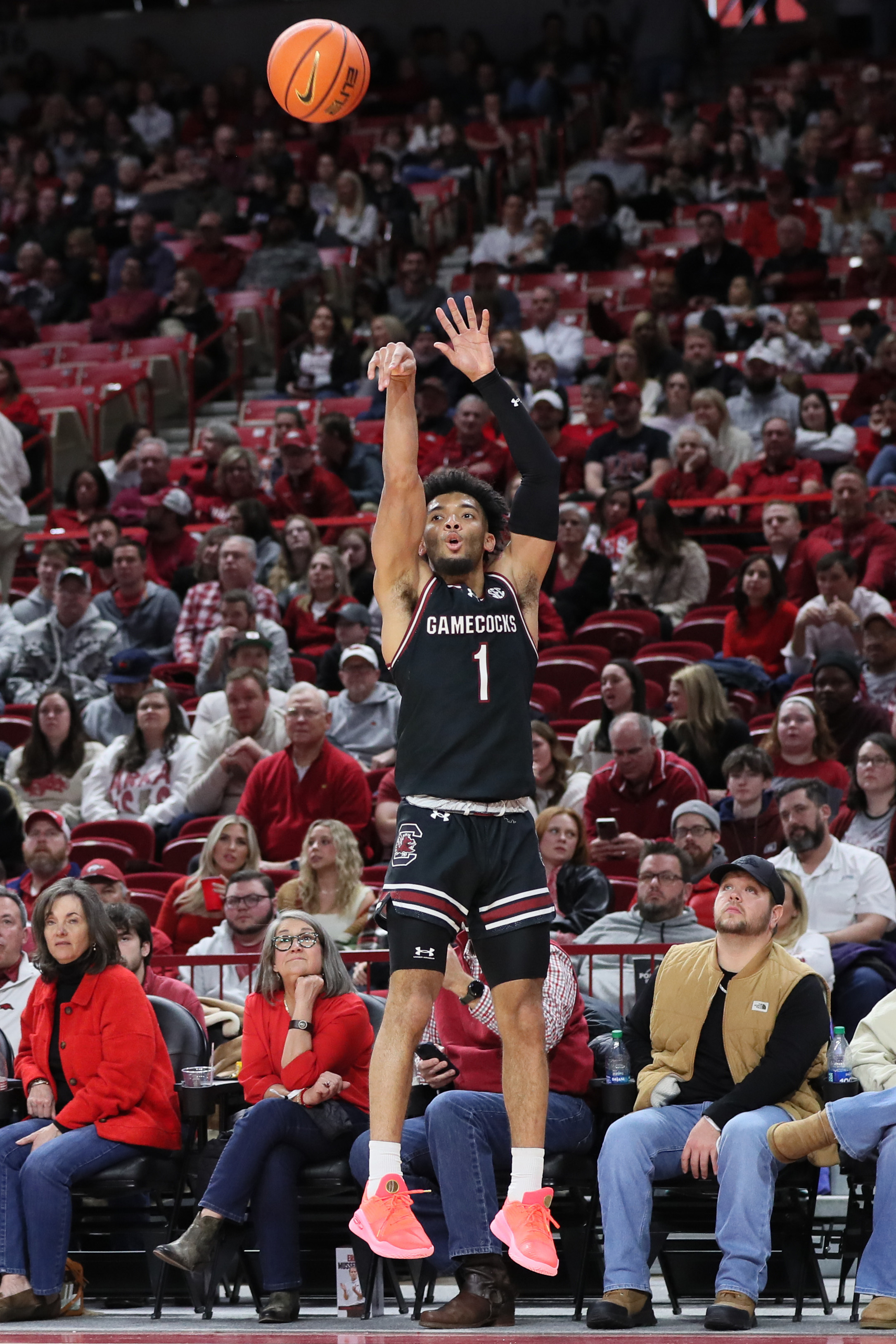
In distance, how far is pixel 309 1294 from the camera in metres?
5.46

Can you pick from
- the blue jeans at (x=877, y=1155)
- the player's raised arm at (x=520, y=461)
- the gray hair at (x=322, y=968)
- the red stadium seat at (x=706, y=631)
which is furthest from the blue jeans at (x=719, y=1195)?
the red stadium seat at (x=706, y=631)

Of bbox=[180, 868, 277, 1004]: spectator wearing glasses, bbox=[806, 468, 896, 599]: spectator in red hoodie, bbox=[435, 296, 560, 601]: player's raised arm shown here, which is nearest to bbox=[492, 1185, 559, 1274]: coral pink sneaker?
bbox=[435, 296, 560, 601]: player's raised arm

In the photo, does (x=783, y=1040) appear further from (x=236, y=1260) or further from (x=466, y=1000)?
(x=236, y=1260)

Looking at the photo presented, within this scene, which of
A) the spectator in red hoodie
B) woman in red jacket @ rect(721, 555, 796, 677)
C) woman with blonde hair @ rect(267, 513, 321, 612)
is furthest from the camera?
woman with blonde hair @ rect(267, 513, 321, 612)

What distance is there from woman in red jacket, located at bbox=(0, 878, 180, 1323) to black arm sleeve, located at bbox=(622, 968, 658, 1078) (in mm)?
1400

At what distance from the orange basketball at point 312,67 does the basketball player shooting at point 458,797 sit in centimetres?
216

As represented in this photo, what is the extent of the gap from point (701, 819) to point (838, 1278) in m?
1.82

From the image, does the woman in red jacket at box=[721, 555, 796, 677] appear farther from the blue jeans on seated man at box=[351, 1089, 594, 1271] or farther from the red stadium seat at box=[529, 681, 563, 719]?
the blue jeans on seated man at box=[351, 1089, 594, 1271]

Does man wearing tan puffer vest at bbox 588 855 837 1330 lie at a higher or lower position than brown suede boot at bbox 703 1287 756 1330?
higher

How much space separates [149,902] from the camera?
7352 millimetres

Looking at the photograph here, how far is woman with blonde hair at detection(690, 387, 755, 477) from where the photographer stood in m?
10.9

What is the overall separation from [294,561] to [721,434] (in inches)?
109

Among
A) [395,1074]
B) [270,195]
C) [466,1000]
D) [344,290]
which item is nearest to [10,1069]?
[466,1000]

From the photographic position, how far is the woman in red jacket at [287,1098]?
16.6 ft
